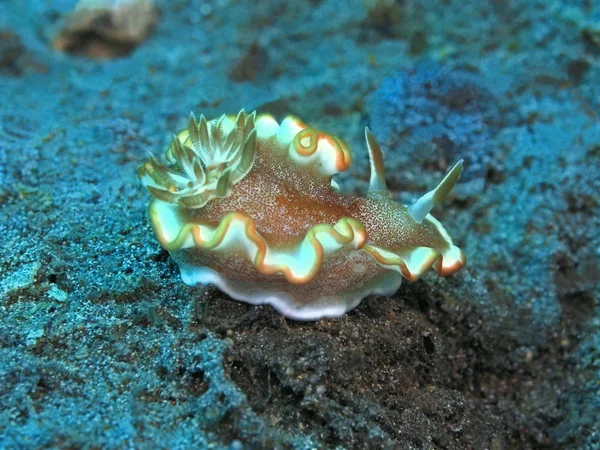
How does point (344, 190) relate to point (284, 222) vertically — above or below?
below

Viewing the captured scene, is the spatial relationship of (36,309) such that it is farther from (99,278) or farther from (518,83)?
(518,83)

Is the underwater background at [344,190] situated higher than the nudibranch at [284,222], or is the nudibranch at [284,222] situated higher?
the nudibranch at [284,222]

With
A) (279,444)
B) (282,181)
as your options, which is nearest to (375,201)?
(282,181)

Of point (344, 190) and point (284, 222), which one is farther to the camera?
point (344, 190)

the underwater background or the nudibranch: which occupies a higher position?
the nudibranch
